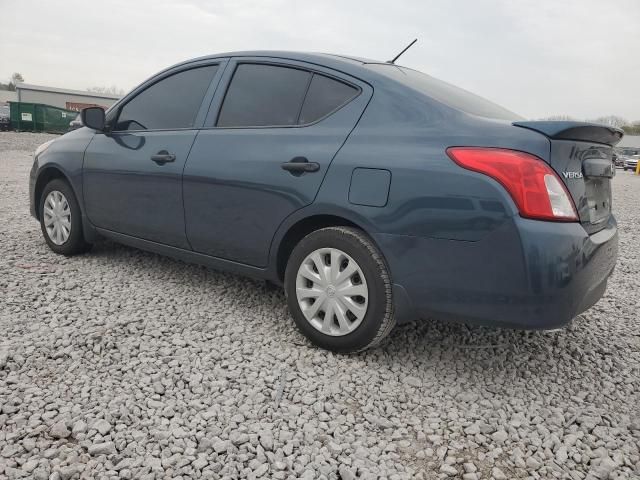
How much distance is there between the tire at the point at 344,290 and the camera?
2539 millimetres

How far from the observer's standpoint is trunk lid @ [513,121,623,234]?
7.38 ft

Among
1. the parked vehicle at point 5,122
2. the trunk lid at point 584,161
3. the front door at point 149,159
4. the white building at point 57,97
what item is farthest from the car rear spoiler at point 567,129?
the white building at point 57,97

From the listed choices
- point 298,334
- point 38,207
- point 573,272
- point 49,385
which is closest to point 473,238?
point 573,272

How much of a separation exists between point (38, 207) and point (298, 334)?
2963 mm

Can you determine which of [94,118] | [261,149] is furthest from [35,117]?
[261,149]

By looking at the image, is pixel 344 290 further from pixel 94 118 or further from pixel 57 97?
pixel 57 97

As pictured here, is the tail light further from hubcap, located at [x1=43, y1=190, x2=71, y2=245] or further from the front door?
hubcap, located at [x1=43, y1=190, x2=71, y2=245]

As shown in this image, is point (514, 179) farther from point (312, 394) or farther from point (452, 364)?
point (312, 394)

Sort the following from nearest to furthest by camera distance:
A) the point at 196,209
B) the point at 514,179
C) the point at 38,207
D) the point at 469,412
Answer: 1. the point at 514,179
2. the point at 469,412
3. the point at 196,209
4. the point at 38,207

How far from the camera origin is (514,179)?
7.14 feet

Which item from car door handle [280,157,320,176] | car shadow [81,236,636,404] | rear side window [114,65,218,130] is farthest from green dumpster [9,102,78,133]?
car door handle [280,157,320,176]

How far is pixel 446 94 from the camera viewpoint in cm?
282

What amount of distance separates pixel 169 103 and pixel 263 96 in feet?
Answer: 2.93

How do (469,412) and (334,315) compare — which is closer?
(469,412)
